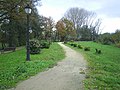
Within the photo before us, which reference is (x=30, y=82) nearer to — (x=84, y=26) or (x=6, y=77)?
(x=6, y=77)

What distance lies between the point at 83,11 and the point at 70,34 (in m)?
21.0

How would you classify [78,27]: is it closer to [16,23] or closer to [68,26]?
[68,26]

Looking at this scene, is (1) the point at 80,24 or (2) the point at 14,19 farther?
(1) the point at 80,24

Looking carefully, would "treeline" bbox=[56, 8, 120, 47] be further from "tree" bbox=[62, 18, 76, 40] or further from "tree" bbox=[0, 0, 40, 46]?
"tree" bbox=[0, 0, 40, 46]

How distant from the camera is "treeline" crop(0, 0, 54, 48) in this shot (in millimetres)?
26562

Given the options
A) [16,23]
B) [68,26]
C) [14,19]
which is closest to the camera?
[14,19]

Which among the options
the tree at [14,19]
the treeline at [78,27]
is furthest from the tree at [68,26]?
the tree at [14,19]

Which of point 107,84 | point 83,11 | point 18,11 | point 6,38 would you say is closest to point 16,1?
point 18,11

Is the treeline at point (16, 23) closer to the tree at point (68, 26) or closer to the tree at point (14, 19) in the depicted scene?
the tree at point (14, 19)

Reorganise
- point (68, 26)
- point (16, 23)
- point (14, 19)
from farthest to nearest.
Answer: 1. point (68, 26)
2. point (16, 23)
3. point (14, 19)

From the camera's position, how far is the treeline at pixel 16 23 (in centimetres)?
2656

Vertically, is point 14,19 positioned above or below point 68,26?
below

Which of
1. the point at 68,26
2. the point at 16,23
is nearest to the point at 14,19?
the point at 16,23

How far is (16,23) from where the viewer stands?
140 feet
